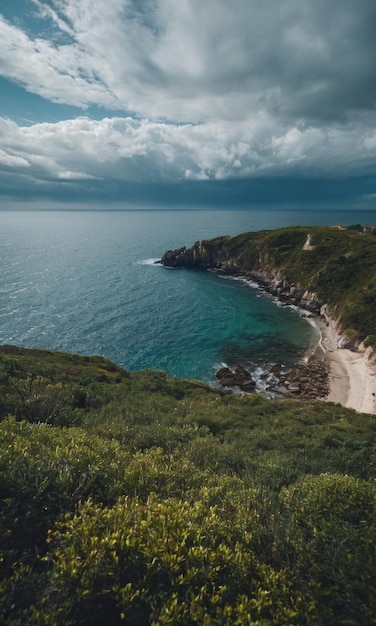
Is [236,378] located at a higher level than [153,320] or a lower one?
lower

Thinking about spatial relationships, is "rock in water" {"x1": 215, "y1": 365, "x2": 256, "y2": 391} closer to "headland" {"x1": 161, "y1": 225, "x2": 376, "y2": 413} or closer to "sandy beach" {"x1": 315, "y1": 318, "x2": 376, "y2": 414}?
"headland" {"x1": 161, "y1": 225, "x2": 376, "y2": 413}

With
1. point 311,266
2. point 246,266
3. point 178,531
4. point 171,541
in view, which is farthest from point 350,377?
point 246,266

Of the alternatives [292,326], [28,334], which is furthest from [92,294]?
[292,326]

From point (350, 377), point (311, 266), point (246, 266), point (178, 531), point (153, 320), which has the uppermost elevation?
point (311, 266)

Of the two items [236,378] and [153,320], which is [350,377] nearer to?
[236,378]

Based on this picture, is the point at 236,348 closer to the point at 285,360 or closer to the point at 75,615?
the point at 285,360

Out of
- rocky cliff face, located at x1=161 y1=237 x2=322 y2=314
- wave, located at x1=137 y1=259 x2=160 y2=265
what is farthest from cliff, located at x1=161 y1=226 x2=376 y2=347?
wave, located at x1=137 y1=259 x2=160 y2=265

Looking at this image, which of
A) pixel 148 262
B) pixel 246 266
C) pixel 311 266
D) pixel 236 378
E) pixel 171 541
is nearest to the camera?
pixel 171 541

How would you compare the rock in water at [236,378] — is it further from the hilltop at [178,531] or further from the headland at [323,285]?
the hilltop at [178,531]
